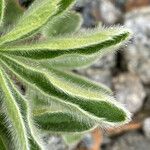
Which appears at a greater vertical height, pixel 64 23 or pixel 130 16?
pixel 64 23

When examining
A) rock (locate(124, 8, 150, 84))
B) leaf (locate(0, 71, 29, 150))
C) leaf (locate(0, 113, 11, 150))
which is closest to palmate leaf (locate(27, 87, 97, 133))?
leaf (locate(0, 113, 11, 150))

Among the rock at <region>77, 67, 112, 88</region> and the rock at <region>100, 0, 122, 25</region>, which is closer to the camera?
the rock at <region>77, 67, 112, 88</region>

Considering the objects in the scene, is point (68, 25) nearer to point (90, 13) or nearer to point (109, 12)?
point (90, 13)

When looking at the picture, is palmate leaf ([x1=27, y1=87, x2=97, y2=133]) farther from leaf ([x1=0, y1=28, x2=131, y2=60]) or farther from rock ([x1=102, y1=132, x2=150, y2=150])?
rock ([x1=102, y1=132, x2=150, y2=150])

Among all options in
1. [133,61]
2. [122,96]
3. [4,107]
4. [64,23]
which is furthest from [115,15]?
[4,107]

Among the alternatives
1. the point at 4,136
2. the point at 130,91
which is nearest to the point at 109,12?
the point at 130,91

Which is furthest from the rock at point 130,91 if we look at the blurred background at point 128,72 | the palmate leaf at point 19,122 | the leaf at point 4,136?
the palmate leaf at point 19,122

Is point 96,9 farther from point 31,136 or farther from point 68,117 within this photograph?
point 31,136

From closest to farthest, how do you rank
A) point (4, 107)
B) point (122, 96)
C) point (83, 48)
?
point (83, 48) < point (4, 107) < point (122, 96)
